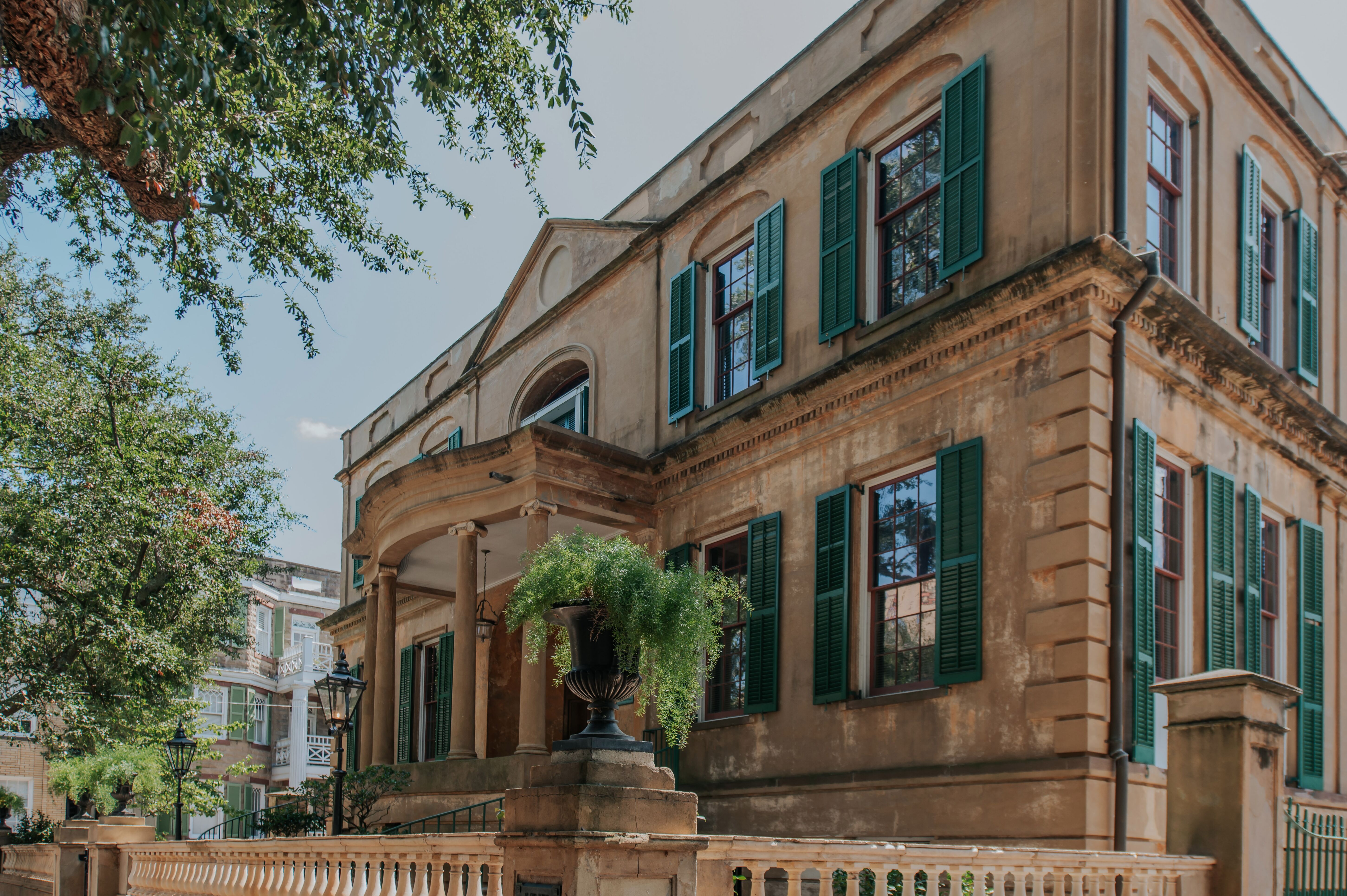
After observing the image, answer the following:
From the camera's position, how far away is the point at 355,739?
78.8 feet

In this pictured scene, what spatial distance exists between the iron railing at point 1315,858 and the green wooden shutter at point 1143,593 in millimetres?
1331

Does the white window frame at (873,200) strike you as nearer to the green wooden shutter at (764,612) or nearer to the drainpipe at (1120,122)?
Result: the drainpipe at (1120,122)

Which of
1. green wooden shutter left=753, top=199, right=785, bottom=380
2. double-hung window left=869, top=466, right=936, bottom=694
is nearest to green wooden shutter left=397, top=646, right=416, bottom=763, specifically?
green wooden shutter left=753, top=199, right=785, bottom=380

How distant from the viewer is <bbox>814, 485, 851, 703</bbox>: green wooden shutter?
12.1 m

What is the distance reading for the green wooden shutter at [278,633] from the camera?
145ft

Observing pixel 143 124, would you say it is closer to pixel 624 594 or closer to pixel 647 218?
pixel 624 594

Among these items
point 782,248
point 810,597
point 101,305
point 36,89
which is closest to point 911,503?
point 810,597

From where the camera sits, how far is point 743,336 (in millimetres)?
15039

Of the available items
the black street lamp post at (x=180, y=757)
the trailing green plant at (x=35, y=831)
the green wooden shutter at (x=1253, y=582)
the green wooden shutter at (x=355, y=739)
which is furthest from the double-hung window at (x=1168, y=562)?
the trailing green plant at (x=35, y=831)

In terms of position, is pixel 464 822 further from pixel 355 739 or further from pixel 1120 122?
pixel 355 739

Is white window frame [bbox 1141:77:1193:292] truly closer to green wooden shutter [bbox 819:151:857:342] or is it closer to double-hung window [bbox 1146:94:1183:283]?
double-hung window [bbox 1146:94:1183:283]

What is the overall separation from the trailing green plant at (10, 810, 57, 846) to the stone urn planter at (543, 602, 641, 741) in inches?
772

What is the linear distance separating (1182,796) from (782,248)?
8.07 meters

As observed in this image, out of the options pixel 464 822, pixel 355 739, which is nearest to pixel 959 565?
pixel 464 822
